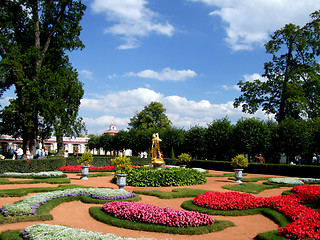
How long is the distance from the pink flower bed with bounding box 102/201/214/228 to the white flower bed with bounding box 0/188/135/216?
95.7 inches

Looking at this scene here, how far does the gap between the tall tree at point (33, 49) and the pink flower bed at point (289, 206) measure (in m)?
18.9

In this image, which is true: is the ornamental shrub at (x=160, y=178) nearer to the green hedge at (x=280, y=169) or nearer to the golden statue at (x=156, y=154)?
the golden statue at (x=156, y=154)

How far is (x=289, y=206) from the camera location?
9.28 meters

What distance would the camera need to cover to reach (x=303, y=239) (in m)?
6.08

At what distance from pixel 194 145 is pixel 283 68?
1538 cm

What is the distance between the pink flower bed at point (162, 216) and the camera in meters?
7.53

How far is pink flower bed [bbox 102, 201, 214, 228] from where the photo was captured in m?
7.53

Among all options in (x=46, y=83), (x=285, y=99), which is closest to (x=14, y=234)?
(x=46, y=83)

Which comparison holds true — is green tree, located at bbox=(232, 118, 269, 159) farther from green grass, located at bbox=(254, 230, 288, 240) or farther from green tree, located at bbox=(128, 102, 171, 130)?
green tree, located at bbox=(128, 102, 171, 130)

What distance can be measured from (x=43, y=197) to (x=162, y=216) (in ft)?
16.5

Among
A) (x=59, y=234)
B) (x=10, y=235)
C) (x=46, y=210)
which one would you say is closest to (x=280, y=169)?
(x=46, y=210)

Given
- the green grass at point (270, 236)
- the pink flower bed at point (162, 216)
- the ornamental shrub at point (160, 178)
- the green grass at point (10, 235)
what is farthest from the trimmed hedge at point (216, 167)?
the green grass at point (270, 236)

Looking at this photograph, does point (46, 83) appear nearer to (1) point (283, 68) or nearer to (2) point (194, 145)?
(2) point (194, 145)

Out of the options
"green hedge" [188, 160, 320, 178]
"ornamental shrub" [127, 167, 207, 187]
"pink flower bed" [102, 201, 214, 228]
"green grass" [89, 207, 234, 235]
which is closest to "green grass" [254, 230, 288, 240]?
"green grass" [89, 207, 234, 235]
